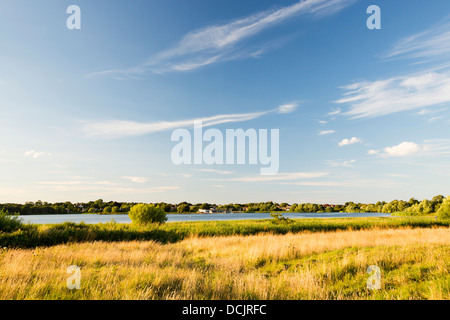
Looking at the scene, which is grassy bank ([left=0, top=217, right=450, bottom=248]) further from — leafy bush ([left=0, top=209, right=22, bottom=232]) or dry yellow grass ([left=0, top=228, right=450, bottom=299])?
dry yellow grass ([left=0, top=228, right=450, bottom=299])

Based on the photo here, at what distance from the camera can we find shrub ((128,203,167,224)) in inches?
1465

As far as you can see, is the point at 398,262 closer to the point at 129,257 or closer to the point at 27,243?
the point at 129,257

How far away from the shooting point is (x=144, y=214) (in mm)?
37438

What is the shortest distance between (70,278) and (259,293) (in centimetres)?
564

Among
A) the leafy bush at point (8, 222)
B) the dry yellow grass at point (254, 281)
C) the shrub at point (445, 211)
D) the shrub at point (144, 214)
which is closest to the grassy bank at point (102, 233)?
the leafy bush at point (8, 222)

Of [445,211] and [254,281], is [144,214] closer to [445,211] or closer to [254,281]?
[254,281]

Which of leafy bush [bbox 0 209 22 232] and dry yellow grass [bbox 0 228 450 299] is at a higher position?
dry yellow grass [bbox 0 228 450 299]

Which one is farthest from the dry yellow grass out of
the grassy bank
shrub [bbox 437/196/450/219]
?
shrub [bbox 437/196/450/219]

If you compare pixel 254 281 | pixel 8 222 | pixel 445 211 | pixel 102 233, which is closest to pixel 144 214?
pixel 102 233

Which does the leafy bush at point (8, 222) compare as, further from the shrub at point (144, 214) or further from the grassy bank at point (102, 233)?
the shrub at point (144, 214)

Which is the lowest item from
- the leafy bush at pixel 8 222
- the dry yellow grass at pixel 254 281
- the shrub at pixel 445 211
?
the shrub at pixel 445 211

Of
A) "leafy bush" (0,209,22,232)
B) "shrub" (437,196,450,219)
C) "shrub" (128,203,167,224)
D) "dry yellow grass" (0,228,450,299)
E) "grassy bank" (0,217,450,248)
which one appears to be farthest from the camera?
"shrub" (437,196,450,219)

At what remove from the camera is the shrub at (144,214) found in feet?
122
